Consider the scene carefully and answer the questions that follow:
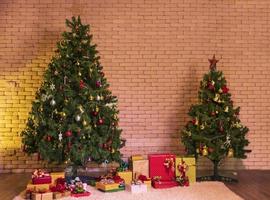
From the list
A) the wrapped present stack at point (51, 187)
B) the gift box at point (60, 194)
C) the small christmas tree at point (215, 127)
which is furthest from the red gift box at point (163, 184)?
the gift box at point (60, 194)

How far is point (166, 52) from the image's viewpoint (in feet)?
23.9

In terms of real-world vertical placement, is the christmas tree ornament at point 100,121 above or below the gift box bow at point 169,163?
above

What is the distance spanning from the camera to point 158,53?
7258 mm

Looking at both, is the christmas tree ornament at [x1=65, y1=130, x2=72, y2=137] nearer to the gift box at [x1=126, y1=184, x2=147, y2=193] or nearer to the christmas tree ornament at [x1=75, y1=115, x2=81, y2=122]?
the christmas tree ornament at [x1=75, y1=115, x2=81, y2=122]

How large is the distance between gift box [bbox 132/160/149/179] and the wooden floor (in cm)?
125

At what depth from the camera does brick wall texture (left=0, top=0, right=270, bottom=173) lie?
7.14 metres

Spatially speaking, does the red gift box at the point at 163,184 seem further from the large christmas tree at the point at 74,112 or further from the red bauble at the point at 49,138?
the red bauble at the point at 49,138

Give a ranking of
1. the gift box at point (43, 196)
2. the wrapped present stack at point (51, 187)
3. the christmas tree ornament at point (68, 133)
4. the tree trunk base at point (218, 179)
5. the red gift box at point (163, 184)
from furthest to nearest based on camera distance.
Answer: the tree trunk base at point (218, 179)
the red gift box at point (163, 184)
the christmas tree ornament at point (68, 133)
the wrapped present stack at point (51, 187)
the gift box at point (43, 196)

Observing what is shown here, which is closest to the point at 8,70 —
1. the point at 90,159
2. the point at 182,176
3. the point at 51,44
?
the point at 51,44

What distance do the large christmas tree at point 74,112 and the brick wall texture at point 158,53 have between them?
1.28m

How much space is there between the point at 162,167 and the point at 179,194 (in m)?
0.81

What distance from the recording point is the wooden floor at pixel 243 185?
17.2 ft

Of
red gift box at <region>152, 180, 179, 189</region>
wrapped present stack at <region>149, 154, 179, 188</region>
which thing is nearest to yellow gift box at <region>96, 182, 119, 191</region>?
red gift box at <region>152, 180, 179, 189</region>

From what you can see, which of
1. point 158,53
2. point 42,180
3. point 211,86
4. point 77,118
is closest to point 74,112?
point 77,118
